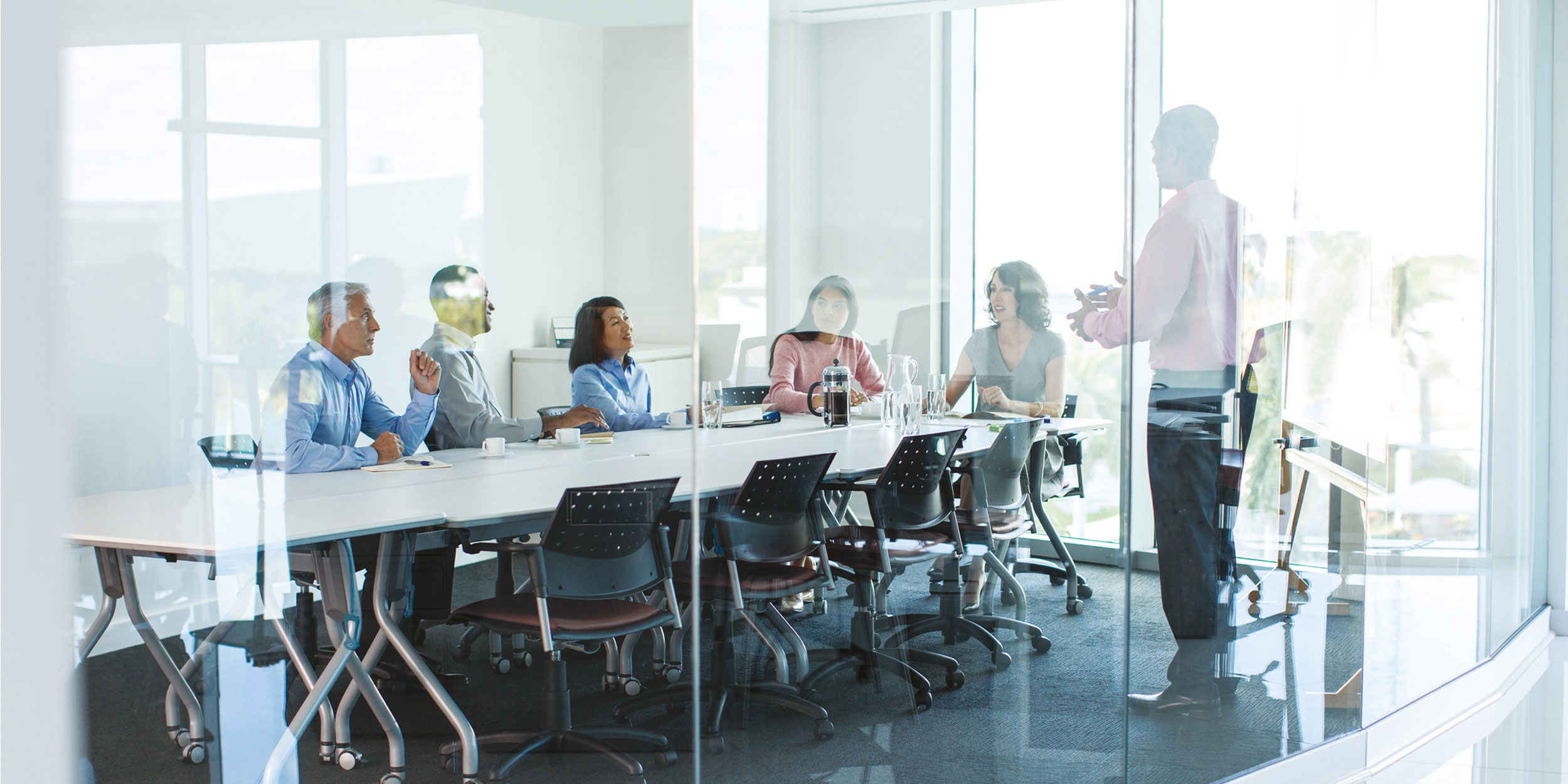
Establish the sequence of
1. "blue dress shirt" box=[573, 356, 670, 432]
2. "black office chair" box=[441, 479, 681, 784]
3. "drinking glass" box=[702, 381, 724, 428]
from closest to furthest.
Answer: "drinking glass" box=[702, 381, 724, 428] < "black office chair" box=[441, 479, 681, 784] < "blue dress shirt" box=[573, 356, 670, 432]

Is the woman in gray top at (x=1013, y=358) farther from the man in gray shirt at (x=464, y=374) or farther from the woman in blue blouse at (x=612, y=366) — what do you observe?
the man in gray shirt at (x=464, y=374)

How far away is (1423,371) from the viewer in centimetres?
429

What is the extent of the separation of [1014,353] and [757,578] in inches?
34.1

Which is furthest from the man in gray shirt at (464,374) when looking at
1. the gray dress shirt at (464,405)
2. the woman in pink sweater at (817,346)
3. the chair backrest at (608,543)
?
the woman in pink sweater at (817,346)

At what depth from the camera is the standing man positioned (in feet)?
9.38

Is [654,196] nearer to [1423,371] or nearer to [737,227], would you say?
[737,227]

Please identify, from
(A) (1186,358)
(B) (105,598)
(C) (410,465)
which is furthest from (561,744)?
→ (A) (1186,358)

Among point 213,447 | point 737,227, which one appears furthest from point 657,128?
point 213,447

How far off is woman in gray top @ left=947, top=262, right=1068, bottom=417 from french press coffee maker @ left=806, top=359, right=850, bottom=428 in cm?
27

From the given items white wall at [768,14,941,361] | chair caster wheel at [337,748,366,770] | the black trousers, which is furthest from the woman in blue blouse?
the black trousers

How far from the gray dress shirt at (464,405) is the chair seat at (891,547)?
1276mm

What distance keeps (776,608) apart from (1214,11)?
1.98 metres

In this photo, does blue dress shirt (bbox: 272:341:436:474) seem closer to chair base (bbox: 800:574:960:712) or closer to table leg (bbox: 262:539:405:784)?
table leg (bbox: 262:539:405:784)

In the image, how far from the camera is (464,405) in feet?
11.2
